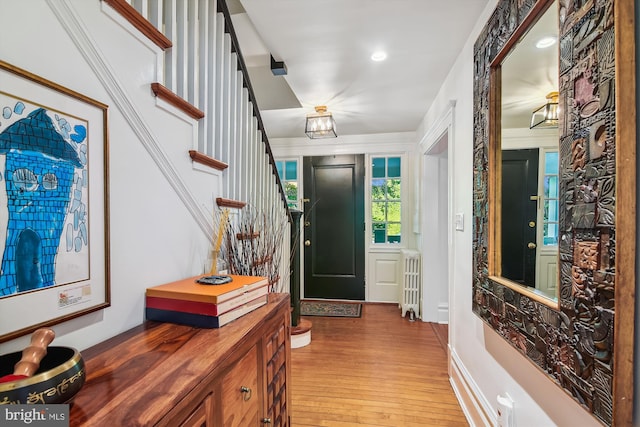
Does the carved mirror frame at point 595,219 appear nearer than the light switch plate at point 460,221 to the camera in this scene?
Yes

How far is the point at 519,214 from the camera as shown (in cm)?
127

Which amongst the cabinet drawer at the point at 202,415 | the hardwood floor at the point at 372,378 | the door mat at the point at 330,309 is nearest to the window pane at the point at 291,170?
the door mat at the point at 330,309

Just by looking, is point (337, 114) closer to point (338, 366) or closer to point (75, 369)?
point (338, 366)

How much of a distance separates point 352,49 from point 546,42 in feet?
3.93

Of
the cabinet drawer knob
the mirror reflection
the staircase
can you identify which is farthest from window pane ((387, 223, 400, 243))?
the cabinet drawer knob

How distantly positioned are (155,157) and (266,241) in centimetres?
116

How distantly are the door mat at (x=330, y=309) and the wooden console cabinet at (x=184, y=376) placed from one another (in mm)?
2686

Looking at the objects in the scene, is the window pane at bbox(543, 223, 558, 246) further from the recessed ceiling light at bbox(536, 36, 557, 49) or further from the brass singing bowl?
the brass singing bowl

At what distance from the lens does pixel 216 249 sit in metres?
1.33

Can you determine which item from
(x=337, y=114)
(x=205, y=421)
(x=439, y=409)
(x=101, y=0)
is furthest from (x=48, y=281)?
(x=337, y=114)

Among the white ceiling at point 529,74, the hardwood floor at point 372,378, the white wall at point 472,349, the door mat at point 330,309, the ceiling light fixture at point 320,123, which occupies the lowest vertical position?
the door mat at point 330,309

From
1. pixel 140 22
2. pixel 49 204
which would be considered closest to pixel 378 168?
pixel 140 22

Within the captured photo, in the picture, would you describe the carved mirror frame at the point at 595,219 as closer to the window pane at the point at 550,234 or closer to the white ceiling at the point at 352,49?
the window pane at the point at 550,234

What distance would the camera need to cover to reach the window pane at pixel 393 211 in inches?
163
